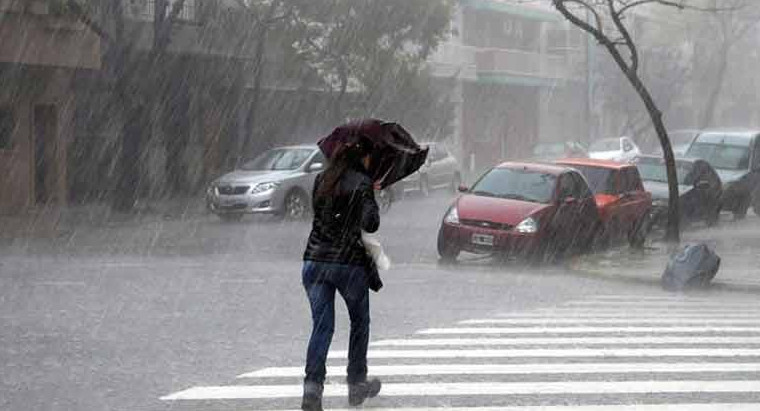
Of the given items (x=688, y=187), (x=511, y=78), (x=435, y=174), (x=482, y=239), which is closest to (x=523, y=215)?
(x=482, y=239)

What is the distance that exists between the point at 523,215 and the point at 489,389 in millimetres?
10387

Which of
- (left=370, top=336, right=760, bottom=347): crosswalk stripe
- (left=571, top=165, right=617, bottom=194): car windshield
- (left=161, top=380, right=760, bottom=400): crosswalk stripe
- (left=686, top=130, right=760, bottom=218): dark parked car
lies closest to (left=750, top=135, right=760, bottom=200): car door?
(left=686, top=130, right=760, bottom=218): dark parked car

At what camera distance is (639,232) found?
71.5ft

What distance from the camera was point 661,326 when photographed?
1236 cm

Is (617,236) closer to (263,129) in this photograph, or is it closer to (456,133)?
(263,129)

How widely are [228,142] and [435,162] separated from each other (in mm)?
5830

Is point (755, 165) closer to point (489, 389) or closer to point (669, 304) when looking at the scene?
point (669, 304)

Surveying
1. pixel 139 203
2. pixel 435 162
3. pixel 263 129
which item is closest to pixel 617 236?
pixel 139 203

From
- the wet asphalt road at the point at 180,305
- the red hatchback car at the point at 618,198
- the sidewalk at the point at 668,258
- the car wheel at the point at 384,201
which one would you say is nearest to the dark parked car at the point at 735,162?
the sidewalk at the point at 668,258

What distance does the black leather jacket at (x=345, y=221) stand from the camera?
25.6 ft

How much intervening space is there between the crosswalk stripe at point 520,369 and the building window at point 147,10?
21.3 meters

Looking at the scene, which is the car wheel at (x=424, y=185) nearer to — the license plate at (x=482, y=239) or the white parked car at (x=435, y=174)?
the white parked car at (x=435, y=174)

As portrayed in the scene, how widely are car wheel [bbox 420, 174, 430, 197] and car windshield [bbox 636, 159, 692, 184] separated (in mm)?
9489

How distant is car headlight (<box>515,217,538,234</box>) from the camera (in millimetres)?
18984
